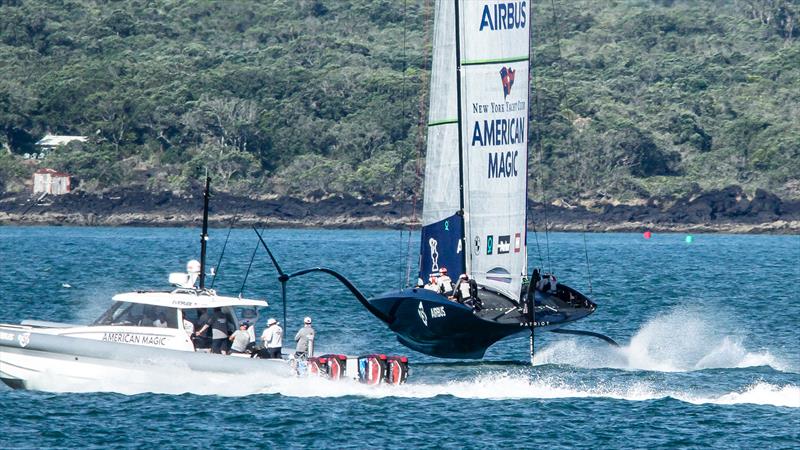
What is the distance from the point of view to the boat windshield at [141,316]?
30.5m

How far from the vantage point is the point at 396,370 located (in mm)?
30578

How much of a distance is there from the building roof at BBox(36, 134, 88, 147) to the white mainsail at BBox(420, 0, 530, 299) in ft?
375

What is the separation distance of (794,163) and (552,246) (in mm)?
44821

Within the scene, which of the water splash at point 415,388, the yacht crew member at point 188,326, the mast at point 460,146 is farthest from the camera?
the mast at point 460,146

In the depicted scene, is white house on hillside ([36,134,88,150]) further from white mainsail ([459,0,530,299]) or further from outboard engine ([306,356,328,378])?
outboard engine ([306,356,328,378])

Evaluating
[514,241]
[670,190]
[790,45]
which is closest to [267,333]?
[514,241]

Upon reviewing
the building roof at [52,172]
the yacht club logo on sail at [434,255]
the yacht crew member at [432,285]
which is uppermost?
the building roof at [52,172]

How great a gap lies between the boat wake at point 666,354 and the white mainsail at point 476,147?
3.24m

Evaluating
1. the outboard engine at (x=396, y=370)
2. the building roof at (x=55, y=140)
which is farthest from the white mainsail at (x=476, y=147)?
the building roof at (x=55, y=140)

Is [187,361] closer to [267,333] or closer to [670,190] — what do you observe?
[267,333]

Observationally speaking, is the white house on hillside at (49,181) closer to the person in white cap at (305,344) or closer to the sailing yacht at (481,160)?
the sailing yacht at (481,160)

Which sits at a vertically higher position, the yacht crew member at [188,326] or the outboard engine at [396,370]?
the yacht crew member at [188,326]

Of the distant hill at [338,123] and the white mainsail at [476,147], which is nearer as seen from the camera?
the white mainsail at [476,147]

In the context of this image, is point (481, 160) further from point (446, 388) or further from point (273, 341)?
point (273, 341)
